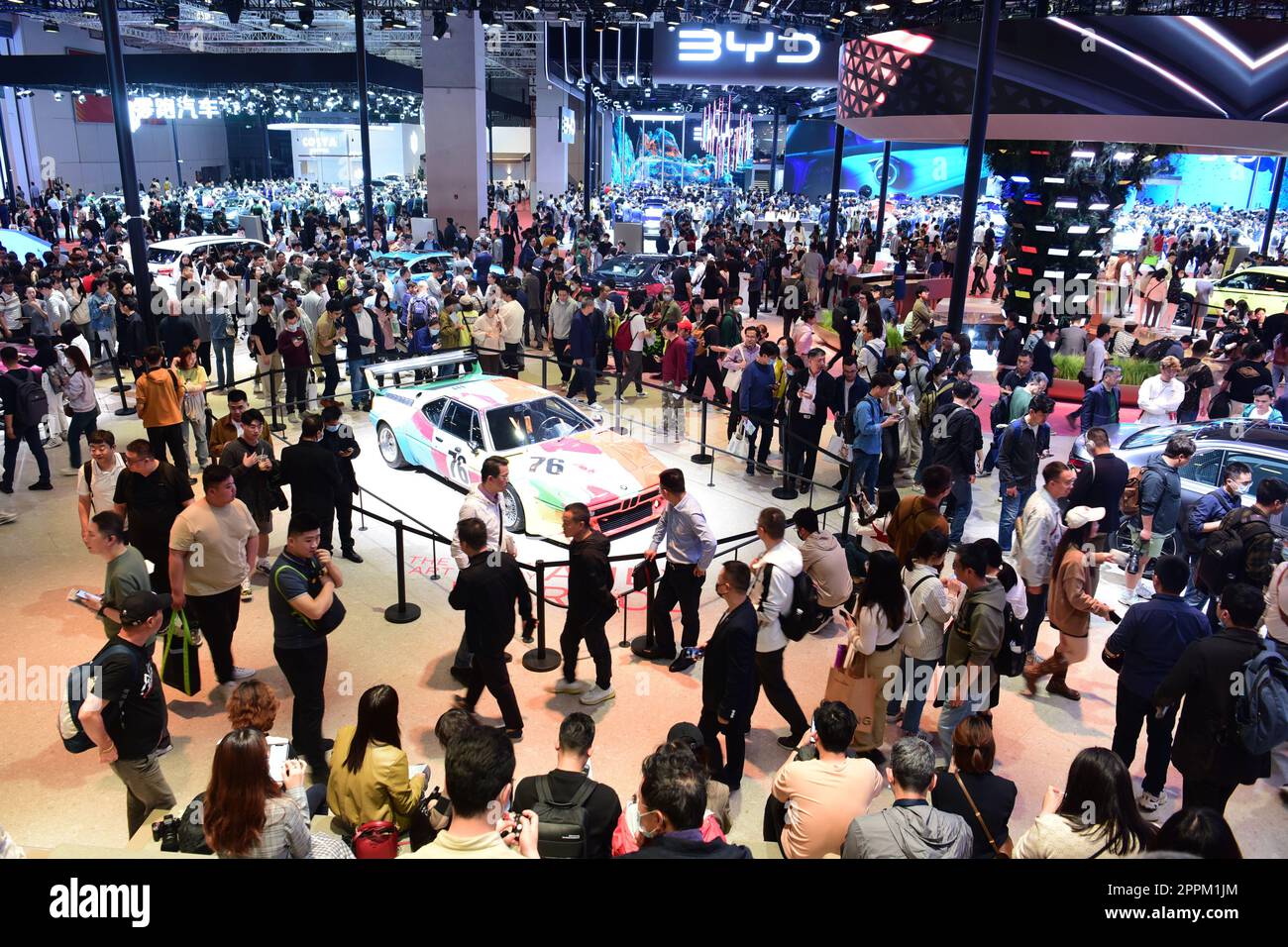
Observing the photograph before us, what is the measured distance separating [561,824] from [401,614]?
4784 millimetres

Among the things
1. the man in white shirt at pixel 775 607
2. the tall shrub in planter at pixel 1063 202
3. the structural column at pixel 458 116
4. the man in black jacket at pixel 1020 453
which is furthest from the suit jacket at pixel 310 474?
the structural column at pixel 458 116

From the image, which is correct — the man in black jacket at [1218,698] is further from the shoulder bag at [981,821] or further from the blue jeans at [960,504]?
the blue jeans at [960,504]

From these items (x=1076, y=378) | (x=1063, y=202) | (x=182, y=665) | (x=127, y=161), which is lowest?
(x=182, y=665)

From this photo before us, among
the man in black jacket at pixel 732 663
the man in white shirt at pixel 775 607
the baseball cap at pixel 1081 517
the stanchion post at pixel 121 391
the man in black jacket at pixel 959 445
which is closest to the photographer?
the man in black jacket at pixel 732 663

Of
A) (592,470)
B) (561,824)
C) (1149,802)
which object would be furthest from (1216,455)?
(561,824)

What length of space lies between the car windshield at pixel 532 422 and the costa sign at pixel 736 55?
87.9 feet

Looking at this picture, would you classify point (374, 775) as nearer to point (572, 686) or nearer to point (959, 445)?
point (572, 686)

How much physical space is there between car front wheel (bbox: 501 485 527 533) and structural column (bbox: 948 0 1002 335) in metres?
7.12

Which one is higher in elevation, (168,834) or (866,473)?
(168,834)

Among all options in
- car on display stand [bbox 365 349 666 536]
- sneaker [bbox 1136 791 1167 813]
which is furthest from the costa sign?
sneaker [bbox 1136 791 1167 813]

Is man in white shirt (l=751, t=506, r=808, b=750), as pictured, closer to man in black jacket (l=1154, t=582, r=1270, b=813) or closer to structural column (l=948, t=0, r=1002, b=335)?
man in black jacket (l=1154, t=582, r=1270, b=813)

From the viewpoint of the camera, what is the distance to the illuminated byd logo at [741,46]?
110 feet

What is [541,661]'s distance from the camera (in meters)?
7.66

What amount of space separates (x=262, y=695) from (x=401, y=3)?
104 feet
